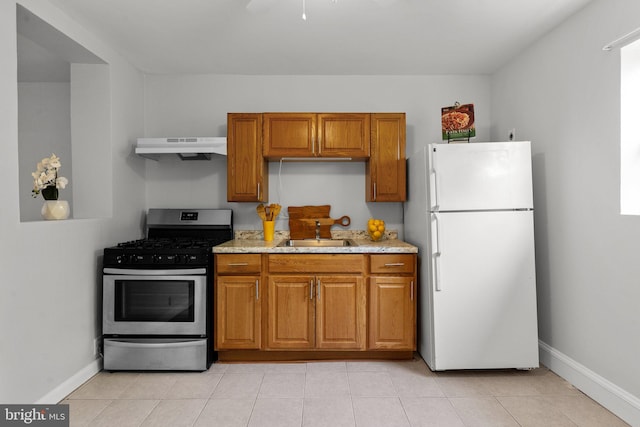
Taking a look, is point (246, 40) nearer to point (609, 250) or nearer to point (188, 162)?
point (188, 162)

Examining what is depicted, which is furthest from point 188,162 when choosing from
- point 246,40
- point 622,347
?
point 622,347

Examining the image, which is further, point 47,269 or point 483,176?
point 483,176

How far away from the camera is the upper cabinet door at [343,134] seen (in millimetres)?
3432

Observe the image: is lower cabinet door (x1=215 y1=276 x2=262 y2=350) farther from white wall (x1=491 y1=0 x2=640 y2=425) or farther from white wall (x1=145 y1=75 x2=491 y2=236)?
white wall (x1=491 y1=0 x2=640 y2=425)

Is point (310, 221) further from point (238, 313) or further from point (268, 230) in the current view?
point (238, 313)

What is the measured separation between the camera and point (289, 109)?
3.73m

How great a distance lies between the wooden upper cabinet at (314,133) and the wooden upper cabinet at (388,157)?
9 centimetres

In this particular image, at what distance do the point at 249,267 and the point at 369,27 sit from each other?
6.35 ft

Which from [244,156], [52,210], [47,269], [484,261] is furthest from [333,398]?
[52,210]

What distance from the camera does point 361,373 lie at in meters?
2.88

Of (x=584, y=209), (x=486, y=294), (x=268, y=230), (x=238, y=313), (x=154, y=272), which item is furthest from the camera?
(x=268, y=230)

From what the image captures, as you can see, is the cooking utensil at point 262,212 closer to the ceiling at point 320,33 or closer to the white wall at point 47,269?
the white wall at point 47,269

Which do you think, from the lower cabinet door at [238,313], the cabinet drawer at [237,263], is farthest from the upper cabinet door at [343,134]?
the lower cabinet door at [238,313]

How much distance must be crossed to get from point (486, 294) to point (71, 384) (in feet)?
9.27
